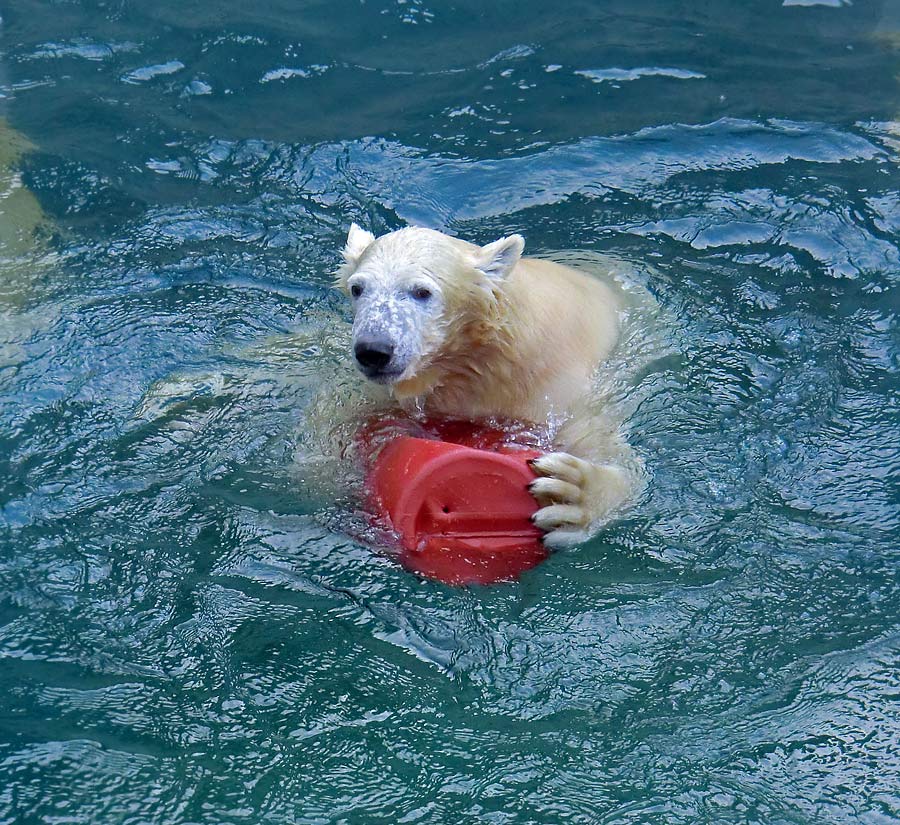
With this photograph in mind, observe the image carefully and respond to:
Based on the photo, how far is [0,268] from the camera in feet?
18.9

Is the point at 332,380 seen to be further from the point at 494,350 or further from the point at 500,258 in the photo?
the point at 500,258

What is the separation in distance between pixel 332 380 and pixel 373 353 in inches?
36.7

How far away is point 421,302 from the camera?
14.0 ft

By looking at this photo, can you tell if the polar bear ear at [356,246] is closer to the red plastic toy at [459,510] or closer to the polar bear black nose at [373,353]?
the polar bear black nose at [373,353]

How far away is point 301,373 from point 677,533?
183cm

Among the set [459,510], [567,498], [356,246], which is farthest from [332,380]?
[567,498]

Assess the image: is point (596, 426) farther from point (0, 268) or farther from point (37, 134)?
point (37, 134)

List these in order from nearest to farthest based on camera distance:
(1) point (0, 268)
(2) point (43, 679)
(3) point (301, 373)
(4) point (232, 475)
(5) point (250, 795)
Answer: (5) point (250, 795)
(2) point (43, 679)
(4) point (232, 475)
(3) point (301, 373)
(1) point (0, 268)

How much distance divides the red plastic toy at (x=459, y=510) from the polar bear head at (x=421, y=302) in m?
0.35

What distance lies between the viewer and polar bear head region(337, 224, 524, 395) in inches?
162

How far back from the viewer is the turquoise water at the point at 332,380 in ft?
11.0

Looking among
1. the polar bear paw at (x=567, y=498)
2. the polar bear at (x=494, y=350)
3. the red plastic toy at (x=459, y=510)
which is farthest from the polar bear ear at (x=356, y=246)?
the polar bear paw at (x=567, y=498)

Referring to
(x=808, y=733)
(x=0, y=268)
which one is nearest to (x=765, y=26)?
(x=0, y=268)

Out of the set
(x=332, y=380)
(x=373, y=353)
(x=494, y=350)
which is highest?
(x=373, y=353)
